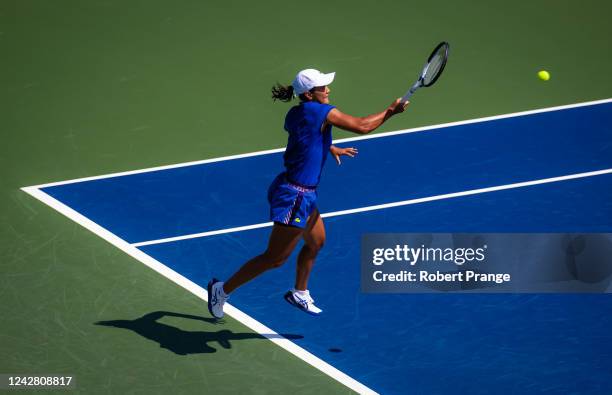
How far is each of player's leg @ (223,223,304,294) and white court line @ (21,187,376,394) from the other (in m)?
0.45

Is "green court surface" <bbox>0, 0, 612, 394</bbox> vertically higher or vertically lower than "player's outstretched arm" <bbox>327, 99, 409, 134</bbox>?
higher

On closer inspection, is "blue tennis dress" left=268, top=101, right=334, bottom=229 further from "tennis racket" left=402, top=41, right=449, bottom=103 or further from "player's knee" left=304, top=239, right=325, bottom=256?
"tennis racket" left=402, top=41, right=449, bottom=103

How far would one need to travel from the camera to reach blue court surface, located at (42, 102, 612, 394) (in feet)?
39.6

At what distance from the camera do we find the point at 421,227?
45.8ft

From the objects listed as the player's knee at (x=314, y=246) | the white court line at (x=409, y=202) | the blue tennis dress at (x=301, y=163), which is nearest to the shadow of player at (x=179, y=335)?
the player's knee at (x=314, y=246)

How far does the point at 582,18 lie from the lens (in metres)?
17.7

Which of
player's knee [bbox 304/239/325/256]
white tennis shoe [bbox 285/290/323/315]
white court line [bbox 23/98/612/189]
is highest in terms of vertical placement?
white court line [bbox 23/98/612/189]

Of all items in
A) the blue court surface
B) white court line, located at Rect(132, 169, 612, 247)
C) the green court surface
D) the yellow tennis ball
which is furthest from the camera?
the yellow tennis ball

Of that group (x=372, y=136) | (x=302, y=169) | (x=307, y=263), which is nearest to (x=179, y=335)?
(x=307, y=263)

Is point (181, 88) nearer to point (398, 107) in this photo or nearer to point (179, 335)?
point (179, 335)

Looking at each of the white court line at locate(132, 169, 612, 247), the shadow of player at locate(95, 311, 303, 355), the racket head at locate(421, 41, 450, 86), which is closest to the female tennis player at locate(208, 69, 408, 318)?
the shadow of player at locate(95, 311, 303, 355)

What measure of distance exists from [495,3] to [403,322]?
675 cm

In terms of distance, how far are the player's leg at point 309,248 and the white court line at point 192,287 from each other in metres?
0.58

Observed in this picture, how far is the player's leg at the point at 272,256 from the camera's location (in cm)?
1212
